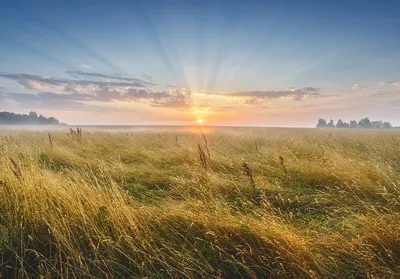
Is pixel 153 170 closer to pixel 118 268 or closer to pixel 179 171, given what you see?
pixel 179 171

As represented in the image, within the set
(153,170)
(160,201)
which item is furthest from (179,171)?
(160,201)

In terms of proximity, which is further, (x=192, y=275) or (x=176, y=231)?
(x=176, y=231)

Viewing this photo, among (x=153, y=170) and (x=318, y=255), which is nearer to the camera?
(x=318, y=255)

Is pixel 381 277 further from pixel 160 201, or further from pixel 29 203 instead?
pixel 29 203

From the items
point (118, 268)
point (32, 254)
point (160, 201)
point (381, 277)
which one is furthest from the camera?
point (160, 201)

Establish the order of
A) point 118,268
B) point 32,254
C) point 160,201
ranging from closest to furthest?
point 118,268
point 32,254
point 160,201

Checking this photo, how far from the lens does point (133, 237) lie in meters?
3.03

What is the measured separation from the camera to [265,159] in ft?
25.8

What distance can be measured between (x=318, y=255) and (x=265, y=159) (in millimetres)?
5492

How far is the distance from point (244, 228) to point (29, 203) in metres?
3.08

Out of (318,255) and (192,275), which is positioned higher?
(318,255)

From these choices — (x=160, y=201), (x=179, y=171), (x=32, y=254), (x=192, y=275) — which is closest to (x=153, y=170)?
(x=179, y=171)

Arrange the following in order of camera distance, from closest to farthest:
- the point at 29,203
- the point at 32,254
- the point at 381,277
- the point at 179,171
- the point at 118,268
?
the point at 381,277, the point at 118,268, the point at 32,254, the point at 29,203, the point at 179,171

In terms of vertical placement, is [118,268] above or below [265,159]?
below
